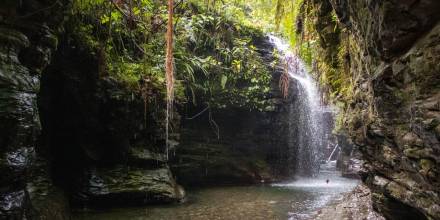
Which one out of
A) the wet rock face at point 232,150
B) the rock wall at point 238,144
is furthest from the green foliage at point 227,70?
the wet rock face at point 232,150

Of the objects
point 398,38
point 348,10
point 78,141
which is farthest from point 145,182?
point 398,38

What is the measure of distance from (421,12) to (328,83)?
13.8 feet

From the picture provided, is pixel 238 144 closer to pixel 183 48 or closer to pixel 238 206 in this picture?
pixel 183 48

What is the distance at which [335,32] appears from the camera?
625 centimetres

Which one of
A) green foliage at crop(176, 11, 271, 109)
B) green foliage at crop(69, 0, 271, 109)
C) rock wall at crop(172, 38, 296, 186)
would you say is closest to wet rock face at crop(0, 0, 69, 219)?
green foliage at crop(69, 0, 271, 109)

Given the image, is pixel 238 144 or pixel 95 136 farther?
pixel 238 144

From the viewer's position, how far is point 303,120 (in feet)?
46.3

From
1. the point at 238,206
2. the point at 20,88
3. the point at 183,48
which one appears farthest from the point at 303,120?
the point at 20,88

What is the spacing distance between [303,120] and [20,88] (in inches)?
439

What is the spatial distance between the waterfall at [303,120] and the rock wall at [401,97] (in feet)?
29.1

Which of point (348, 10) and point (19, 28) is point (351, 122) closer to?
point (348, 10)

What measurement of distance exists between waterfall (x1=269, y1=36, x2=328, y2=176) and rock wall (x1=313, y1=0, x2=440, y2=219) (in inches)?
349

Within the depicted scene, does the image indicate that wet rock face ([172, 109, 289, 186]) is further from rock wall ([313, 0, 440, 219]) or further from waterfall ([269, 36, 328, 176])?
rock wall ([313, 0, 440, 219])

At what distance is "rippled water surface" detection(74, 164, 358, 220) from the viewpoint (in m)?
6.88
